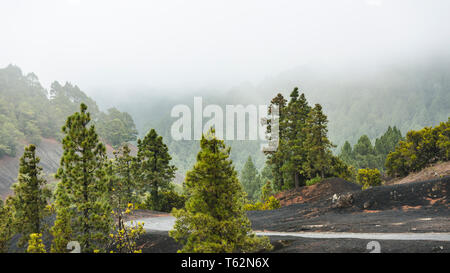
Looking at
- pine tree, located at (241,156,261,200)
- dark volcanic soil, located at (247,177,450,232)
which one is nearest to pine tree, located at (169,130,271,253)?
dark volcanic soil, located at (247,177,450,232)

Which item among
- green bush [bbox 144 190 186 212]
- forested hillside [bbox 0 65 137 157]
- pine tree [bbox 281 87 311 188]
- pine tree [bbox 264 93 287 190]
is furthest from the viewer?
forested hillside [bbox 0 65 137 157]

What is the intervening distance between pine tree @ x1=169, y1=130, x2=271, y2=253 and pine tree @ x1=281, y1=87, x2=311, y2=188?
76.1ft

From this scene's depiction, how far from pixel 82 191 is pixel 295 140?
24.9 meters

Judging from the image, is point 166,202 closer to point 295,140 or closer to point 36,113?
point 295,140

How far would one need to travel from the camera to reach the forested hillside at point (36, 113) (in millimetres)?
71719

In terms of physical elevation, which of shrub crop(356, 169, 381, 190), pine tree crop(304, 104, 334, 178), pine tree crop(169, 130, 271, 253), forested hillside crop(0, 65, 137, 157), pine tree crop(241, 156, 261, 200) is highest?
forested hillside crop(0, 65, 137, 157)

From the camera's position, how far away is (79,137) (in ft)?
36.4

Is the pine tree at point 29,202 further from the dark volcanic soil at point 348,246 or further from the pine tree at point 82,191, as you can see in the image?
the dark volcanic soil at point 348,246

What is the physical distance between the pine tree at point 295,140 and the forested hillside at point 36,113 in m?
67.8

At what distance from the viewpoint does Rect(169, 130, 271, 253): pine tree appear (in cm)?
780

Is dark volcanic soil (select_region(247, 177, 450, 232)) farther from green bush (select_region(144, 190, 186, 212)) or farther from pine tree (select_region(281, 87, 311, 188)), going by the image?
green bush (select_region(144, 190, 186, 212))

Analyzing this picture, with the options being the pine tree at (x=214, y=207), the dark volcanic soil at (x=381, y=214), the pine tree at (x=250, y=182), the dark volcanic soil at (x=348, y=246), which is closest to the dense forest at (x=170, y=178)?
the pine tree at (x=214, y=207)
